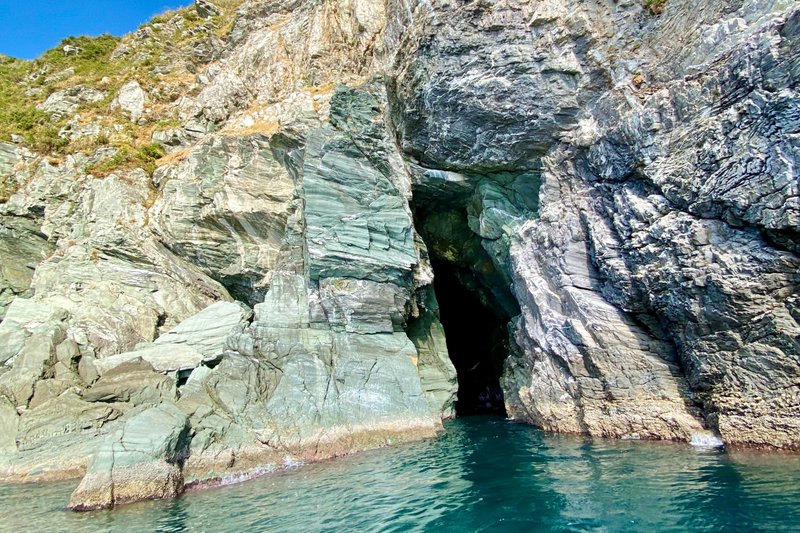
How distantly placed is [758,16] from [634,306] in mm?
10290

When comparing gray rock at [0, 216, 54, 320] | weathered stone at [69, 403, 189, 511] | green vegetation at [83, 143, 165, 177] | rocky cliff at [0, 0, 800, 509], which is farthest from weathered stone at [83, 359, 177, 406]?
gray rock at [0, 216, 54, 320]

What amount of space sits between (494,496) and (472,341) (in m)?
26.9

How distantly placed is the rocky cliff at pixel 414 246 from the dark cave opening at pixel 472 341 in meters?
0.57

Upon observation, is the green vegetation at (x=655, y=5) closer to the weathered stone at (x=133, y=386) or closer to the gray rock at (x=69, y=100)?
the weathered stone at (x=133, y=386)

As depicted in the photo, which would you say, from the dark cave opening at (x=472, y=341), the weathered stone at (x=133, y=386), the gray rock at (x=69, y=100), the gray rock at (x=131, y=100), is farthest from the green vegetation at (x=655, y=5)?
the gray rock at (x=69, y=100)

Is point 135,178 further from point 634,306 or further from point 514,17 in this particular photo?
point 634,306

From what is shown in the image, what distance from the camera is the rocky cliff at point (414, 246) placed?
15.6m

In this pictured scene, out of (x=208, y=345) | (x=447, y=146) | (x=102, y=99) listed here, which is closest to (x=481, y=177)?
(x=447, y=146)

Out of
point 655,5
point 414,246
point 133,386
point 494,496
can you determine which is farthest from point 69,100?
point 494,496

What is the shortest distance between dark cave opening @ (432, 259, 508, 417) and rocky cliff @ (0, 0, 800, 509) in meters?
0.57

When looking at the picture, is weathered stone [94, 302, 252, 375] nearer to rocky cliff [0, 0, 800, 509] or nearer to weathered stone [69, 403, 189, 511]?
rocky cliff [0, 0, 800, 509]

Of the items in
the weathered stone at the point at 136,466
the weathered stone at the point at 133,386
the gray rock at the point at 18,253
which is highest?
the gray rock at the point at 18,253

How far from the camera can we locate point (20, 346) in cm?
2469

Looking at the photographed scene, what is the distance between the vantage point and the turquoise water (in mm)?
10266
